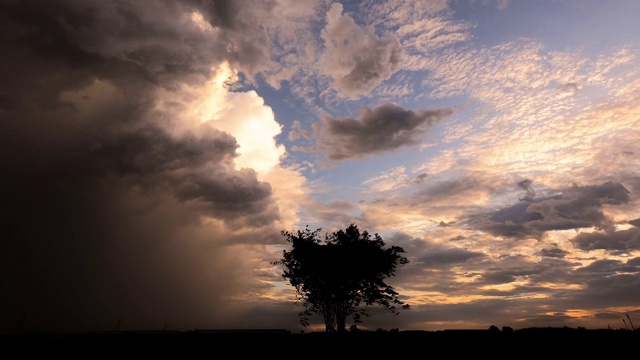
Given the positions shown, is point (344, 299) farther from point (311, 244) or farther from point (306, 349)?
point (306, 349)

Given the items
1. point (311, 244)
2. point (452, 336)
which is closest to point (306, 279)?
point (311, 244)

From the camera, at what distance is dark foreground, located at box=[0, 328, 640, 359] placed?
37.2 feet

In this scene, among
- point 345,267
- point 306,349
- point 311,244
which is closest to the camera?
point 306,349

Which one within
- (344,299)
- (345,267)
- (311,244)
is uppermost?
(311,244)

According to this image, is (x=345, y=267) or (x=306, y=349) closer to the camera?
(x=306, y=349)

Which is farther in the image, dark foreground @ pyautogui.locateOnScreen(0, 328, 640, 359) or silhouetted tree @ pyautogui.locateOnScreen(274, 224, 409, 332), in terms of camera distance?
silhouetted tree @ pyautogui.locateOnScreen(274, 224, 409, 332)

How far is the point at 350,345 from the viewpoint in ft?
40.2

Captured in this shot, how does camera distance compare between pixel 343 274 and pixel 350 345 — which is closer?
pixel 350 345

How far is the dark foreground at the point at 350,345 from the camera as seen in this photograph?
11.4m

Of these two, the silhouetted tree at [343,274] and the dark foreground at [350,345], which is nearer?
the dark foreground at [350,345]

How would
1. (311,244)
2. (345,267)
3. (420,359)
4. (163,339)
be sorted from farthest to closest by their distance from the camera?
(311,244)
(345,267)
(163,339)
(420,359)

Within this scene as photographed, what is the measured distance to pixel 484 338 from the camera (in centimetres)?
1272

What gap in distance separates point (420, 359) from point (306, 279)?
3329 centimetres

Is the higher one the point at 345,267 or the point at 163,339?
the point at 345,267
